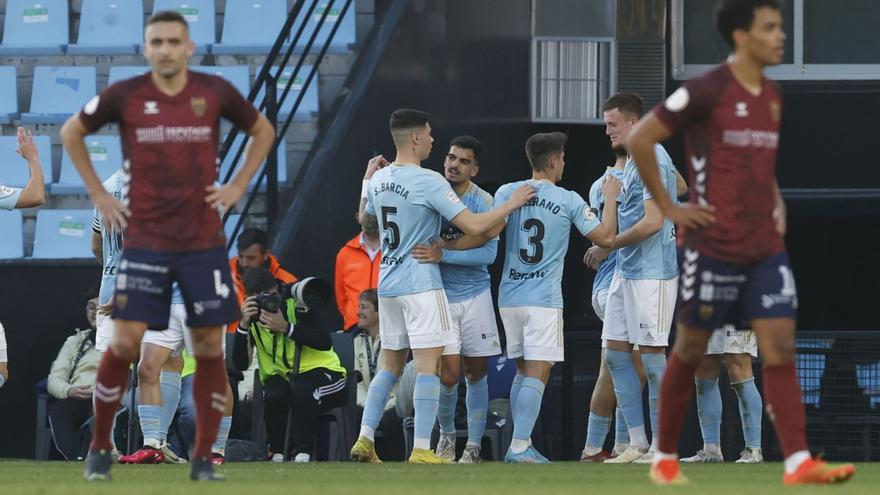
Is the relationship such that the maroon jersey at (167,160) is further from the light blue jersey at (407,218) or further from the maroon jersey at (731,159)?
the light blue jersey at (407,218)

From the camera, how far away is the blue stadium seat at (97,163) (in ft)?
49.6

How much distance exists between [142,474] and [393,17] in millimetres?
6818

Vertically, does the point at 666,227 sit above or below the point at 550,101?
below

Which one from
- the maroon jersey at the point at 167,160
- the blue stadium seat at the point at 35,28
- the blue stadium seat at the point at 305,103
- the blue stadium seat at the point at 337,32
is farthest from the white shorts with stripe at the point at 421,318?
the blue stadium seat at the point at 35,28

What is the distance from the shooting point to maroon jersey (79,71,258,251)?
7.66m

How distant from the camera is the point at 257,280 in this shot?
11.5 meters

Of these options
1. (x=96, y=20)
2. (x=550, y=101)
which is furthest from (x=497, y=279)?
(x=96, y=20)

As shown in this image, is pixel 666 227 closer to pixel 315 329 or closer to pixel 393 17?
pixel 315 329

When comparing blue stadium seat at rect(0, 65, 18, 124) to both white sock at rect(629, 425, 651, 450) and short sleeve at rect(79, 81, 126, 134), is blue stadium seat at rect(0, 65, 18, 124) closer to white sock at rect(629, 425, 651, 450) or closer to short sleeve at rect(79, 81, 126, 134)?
white sock at rect(629, 425, 651, 450)

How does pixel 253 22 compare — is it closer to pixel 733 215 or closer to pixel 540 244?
pixel 540 244

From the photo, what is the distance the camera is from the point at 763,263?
7.16m

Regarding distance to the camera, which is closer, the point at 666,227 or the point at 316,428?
the point at 666,227

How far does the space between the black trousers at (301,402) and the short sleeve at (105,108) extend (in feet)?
14.0

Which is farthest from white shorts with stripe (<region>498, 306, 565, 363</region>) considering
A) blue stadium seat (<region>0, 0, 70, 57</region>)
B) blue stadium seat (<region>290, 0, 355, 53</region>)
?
blue stadium seat (<region>0, 0, 70, 57</region>)
